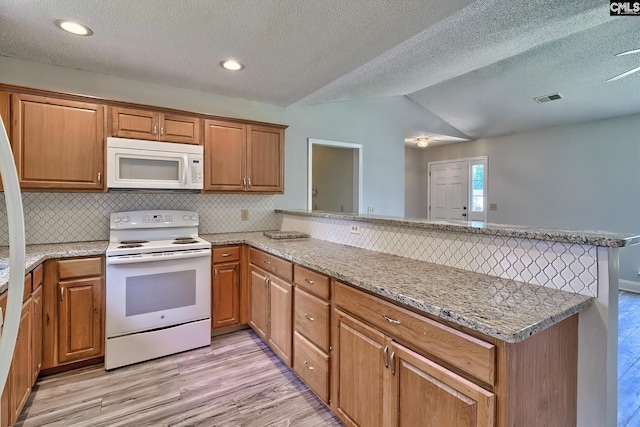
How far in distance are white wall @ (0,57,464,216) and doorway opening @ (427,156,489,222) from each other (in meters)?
0.77

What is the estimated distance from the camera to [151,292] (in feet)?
8.14

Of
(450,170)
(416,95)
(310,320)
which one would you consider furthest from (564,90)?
(310,320)

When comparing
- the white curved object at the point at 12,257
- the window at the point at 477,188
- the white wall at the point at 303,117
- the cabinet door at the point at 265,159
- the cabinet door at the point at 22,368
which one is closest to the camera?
the white curved object at the point at 12,257

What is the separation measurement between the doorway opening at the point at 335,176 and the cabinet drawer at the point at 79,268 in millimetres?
2265

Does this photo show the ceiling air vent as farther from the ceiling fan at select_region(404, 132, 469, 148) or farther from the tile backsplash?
the tile backsplash

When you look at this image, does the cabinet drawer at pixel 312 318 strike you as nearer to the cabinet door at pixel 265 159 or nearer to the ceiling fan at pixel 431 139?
the cabinet door at pixel 265 159

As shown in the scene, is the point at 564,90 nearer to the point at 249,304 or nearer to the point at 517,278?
the point at 517,278

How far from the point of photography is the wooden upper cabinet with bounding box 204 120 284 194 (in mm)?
3018

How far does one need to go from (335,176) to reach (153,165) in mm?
3069

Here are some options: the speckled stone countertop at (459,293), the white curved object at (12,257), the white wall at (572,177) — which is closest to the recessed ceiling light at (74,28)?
the white curved object at (12,257)

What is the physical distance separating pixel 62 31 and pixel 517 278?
121 inches

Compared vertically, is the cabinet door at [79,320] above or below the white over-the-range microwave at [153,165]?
below

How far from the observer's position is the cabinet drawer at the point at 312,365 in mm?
1862

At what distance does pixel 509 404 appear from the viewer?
1022 millimetres
